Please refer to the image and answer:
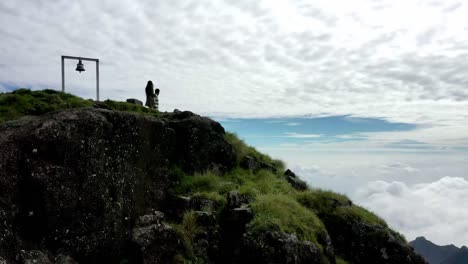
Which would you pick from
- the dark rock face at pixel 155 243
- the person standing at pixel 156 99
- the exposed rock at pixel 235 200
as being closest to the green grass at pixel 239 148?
the exposed rock at pixel 235 200

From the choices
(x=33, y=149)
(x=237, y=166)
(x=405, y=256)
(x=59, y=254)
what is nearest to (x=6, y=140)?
(x=33, y=149)

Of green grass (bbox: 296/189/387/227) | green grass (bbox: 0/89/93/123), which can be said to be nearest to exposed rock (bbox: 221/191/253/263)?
green grass (bbox: 296/189/387/227)

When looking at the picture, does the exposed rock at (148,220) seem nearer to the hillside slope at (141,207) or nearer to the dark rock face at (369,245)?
the hillside slope at (141,207)

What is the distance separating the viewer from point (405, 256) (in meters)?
16.1

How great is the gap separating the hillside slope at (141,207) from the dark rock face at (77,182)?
3cm

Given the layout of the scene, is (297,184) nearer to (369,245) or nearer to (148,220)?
(369,245)

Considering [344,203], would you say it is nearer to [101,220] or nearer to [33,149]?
[101,220]

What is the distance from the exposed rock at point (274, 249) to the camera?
41.4ft

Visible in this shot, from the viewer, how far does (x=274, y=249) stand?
1276 cm

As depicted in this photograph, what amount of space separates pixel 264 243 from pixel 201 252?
231 cm

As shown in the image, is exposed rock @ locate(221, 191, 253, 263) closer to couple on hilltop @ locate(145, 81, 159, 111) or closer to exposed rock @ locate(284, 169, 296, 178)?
exposed rock @ locate(284, 169, 296, 178)

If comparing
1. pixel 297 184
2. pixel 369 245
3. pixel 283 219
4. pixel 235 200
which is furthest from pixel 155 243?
pixel 297 184

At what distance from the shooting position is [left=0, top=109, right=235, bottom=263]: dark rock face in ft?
33.1

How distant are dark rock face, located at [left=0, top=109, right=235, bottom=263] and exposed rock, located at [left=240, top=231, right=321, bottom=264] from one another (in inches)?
165
